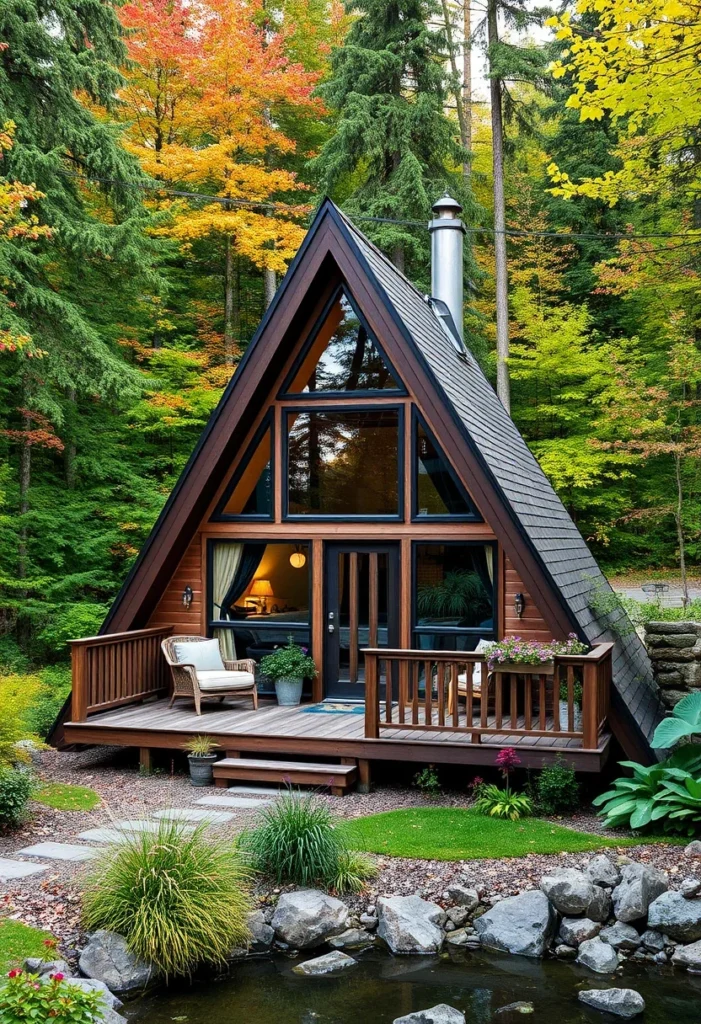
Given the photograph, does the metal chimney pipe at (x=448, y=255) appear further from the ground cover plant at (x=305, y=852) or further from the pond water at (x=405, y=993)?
the pond water at (x=405, y=993)

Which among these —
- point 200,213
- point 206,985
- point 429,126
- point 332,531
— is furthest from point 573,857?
point 429,126

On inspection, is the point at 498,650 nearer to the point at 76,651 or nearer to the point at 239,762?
the point at 239,762

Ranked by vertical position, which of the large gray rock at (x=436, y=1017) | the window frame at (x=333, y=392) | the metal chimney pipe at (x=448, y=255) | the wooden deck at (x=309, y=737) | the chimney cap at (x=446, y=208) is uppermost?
the chimney cap at (x=446, y=208)

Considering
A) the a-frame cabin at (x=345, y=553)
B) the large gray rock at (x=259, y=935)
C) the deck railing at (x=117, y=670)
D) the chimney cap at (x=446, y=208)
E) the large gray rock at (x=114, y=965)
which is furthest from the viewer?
the chimney cap at (x=446, y=208)

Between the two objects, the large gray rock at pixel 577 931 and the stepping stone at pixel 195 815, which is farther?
the stepping stone at pixel 195 815

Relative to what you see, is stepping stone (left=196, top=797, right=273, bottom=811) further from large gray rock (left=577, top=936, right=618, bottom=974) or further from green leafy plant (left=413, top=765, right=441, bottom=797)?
large gray rock (left=577, top=936, right=618, bottom=974)

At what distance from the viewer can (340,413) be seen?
9352mm

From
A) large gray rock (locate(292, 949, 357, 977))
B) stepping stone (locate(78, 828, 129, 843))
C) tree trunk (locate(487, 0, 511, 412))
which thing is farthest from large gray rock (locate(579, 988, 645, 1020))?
tree trunk (locate(487, 0, 511, 412))

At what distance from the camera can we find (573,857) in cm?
588

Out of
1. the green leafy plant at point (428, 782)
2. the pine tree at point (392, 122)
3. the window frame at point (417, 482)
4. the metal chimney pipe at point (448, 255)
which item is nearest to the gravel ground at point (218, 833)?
the green leafy plant at point (428, 782)

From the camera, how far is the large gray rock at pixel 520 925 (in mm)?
5137

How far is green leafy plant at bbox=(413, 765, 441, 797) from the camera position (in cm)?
729

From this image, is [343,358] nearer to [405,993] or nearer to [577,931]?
[577,931]

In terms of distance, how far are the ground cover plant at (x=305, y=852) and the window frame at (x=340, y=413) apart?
12.9 feet
